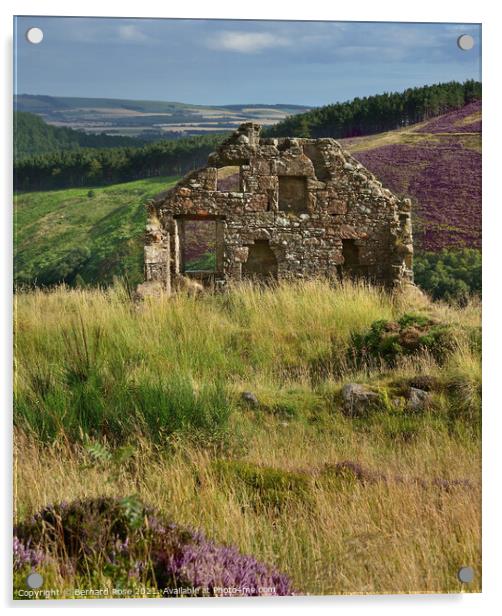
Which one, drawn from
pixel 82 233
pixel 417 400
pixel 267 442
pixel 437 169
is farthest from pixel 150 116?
pixel 437 169

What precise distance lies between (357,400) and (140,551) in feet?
9.63

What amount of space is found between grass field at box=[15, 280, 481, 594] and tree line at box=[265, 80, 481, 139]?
2.17 m

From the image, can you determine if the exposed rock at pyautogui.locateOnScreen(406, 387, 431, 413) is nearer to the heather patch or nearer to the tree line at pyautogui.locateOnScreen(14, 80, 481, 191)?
the heather patch

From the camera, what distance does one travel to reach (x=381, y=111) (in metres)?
9.98

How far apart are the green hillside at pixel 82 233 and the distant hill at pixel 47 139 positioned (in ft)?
1.51

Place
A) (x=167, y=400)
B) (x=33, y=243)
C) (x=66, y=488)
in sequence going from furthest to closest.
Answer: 1. (x=33, y=243)
2. (x=167, y=400)
3. (x=66, y=488)

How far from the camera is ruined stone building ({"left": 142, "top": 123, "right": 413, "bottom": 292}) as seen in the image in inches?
513

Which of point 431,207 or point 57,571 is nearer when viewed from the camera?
point 57,571

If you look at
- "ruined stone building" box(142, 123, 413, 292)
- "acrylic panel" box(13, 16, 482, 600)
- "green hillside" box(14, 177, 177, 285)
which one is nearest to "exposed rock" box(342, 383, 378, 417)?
"acrylic panel" box(13, 16, 482, 600)

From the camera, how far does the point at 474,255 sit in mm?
9094

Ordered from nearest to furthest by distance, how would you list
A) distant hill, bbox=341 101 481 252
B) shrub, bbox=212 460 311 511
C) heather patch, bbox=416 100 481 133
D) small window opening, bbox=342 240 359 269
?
shrub, bbox=212 460 311 511 < heather patch, bbox=416 100 481 133 < distant hill, bbox=341 101 481 252 < small window opening, bbox=342 240 359 269

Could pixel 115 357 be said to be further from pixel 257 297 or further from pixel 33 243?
pixel 257 297

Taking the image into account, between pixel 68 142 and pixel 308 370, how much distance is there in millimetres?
3422

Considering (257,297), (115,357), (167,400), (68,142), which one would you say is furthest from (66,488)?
(257,297)
